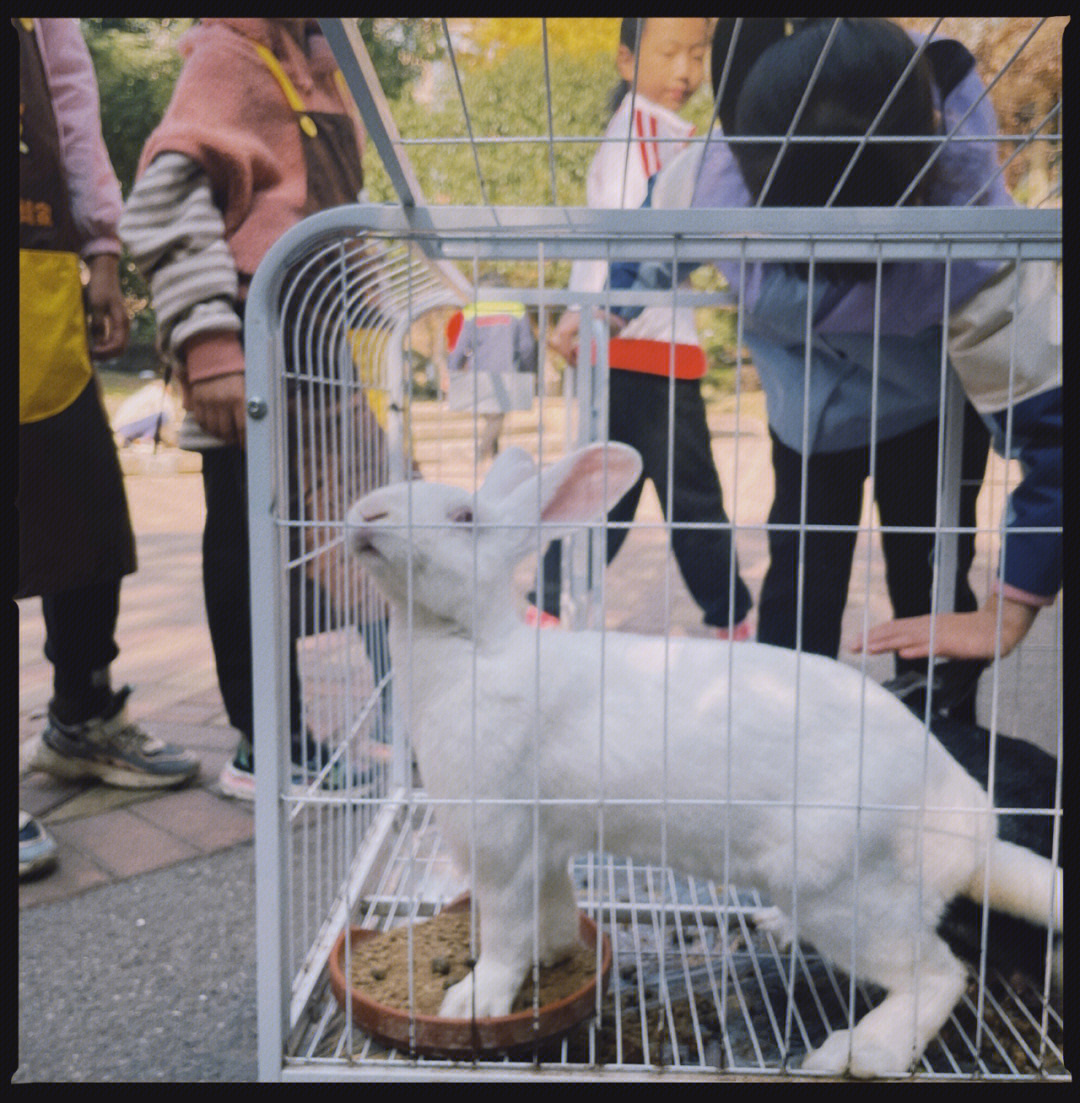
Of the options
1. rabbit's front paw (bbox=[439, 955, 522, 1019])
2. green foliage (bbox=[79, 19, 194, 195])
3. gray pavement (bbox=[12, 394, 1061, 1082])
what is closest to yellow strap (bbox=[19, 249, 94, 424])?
gray pavement (bbox=[12, 394, 1061, 1082])

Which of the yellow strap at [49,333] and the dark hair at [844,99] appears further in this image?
the yellow strap at [49,333]

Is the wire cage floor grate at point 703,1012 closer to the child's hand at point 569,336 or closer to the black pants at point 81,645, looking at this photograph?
the black pants at point 81,645

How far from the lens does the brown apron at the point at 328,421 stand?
1667 mm

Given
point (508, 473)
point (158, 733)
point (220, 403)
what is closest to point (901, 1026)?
point (508, 473)

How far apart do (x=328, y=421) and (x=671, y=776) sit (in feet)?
Answer: 3.67

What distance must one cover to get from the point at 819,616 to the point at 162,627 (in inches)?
122

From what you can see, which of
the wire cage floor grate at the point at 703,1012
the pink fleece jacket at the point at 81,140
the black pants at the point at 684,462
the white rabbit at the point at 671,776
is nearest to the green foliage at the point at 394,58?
the pink fleece jacket at the point at 81,140

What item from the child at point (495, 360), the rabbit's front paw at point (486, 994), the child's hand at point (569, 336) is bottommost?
the rabbit's front paw at point (486, 994)

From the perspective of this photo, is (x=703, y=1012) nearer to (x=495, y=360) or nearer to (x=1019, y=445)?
(x=1019, y=445)

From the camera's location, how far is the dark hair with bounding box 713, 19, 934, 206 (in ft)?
5.08

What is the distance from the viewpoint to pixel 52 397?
2.16 m

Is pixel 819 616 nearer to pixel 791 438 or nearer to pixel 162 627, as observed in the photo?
pixel 791 438

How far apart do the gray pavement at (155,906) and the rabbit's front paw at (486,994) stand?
1.21 feet
